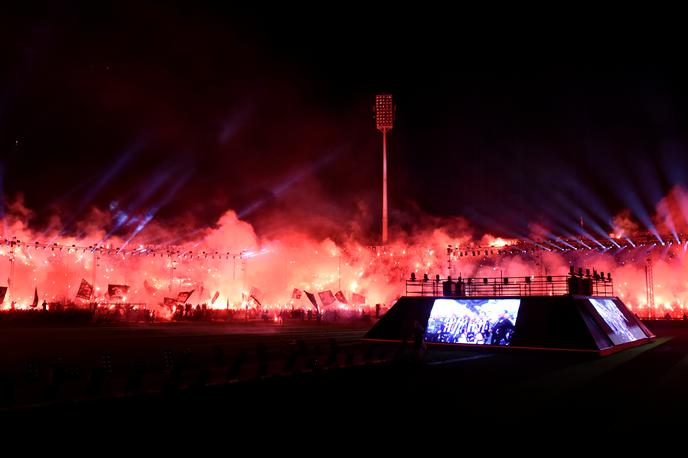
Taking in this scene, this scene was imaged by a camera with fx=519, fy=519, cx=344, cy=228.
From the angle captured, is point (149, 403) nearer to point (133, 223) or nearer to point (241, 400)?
point (241, 400)

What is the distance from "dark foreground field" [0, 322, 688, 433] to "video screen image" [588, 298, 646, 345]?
12.9ft

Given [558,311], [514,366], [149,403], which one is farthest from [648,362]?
[149,403]

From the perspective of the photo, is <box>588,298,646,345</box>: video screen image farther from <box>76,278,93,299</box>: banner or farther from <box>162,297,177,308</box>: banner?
<box>76,278,93,299</box>: banner

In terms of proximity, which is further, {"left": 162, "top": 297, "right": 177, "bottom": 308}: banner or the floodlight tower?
the floodlight tower

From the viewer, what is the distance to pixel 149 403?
1011 cm

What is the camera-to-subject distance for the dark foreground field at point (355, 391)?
8.70 meters

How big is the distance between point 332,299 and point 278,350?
2931 centimetres

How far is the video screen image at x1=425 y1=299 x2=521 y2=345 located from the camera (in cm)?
2108

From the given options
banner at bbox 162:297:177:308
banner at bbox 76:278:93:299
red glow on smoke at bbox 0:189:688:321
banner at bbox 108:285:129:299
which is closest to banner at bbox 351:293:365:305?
Answer: red glow on smoke at bbox 0:189:688:321

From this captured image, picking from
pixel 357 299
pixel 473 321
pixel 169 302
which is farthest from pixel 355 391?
pixel 357 299

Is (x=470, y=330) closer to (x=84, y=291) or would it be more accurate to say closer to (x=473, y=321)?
(x=473, y=321)

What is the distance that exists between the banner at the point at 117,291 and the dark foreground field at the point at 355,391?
28.0 metres

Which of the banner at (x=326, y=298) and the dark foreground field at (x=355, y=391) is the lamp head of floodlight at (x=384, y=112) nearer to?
the banner at (x=326, y=298)

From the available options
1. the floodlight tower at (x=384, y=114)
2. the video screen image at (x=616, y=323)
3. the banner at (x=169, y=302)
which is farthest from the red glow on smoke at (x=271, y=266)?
the video screen image at (x=616, y=323)
